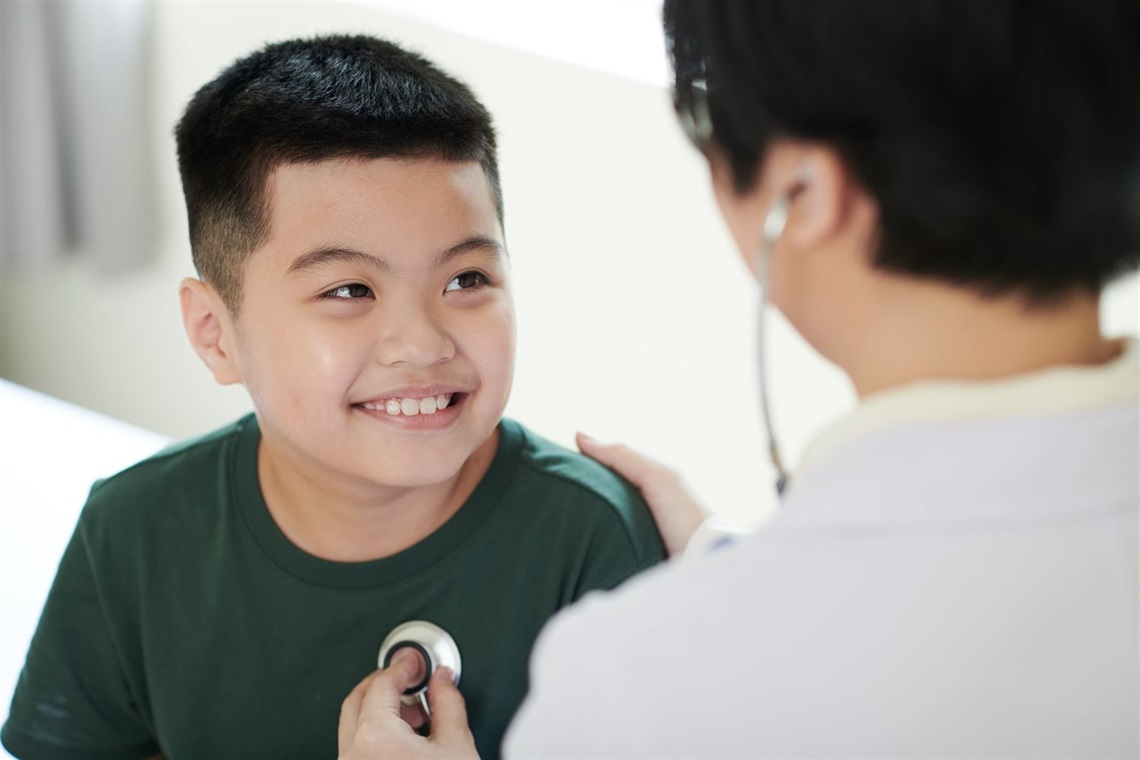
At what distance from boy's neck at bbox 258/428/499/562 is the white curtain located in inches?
60.7

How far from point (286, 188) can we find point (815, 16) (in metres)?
0.64

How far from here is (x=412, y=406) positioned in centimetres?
109

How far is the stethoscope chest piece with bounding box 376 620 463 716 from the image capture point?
1130 millimetres

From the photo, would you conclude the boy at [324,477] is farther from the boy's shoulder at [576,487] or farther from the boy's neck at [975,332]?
the boy's neck at [975,332]

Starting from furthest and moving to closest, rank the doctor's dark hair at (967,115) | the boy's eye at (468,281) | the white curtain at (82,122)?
the white curtain at (82,122) → the boy's eye at (468,281) → the doctor's dark hair at (967,115)

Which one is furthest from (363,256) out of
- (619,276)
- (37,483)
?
(37,483)

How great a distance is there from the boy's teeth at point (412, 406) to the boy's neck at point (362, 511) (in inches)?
4.1

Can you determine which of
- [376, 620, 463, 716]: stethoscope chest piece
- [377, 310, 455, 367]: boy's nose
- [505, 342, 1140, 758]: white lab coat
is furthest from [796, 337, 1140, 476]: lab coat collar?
[376, 620, 463, 716]: stethoscope chest piece

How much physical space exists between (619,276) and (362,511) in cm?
88

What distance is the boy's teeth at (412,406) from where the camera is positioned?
1085 millimetres

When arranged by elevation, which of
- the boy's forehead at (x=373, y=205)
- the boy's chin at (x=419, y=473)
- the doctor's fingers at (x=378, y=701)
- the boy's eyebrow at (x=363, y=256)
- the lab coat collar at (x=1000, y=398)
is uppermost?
the boy's forehead at (x=373, y=205)

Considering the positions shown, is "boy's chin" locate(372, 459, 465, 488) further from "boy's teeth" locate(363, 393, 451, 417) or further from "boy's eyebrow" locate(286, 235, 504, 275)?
"boy's eyebrow" locate(286, 235, 504, 275)

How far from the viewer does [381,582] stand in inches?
45.7

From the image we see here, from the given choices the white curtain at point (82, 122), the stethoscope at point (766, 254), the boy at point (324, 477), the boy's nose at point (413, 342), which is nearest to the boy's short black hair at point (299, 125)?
the boy at point (324, 477)
